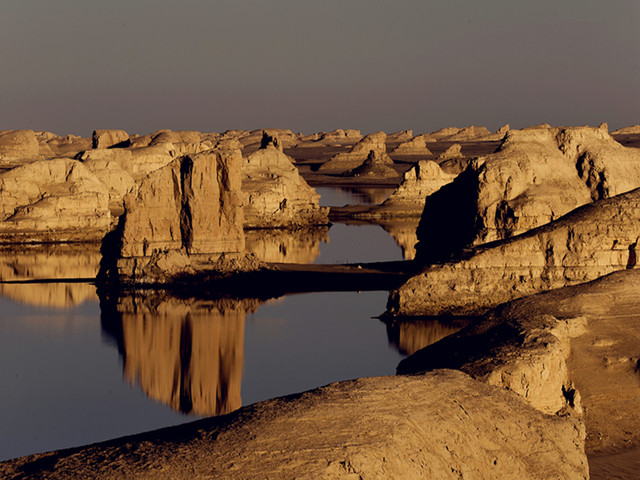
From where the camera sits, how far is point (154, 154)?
8481 centimetres

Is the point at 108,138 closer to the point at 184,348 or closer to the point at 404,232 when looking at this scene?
the point at 404,232

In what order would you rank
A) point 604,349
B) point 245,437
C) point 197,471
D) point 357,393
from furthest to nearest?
point 604,349, point 357,393, point 245,437, point 197,471

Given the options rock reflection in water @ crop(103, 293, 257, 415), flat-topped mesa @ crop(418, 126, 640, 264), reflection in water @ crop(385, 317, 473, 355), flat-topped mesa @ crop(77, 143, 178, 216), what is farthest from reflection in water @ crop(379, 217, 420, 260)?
reflection in water @ crop(385, 317, 473, 355)

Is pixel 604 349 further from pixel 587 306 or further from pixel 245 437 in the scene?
pixel 245 437

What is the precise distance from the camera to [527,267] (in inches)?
1289

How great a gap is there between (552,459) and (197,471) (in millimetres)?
5605

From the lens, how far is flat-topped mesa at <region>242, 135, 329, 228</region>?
228 feet

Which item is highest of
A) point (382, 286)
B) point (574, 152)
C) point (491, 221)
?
point (574, 152)

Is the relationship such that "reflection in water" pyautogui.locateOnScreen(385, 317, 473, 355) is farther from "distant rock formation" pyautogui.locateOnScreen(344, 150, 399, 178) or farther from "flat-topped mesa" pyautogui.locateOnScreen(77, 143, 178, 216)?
"distant rock formation" pyautogui.locateOnScreen(344, 150, 399, 178)

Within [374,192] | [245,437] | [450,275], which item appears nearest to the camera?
[245,437]

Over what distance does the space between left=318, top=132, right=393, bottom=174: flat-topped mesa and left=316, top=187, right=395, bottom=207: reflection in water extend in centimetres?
3072

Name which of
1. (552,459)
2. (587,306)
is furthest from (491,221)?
(552,459)

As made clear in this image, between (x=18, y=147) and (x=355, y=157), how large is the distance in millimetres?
49814

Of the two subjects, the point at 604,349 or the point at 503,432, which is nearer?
the point at 503,432
